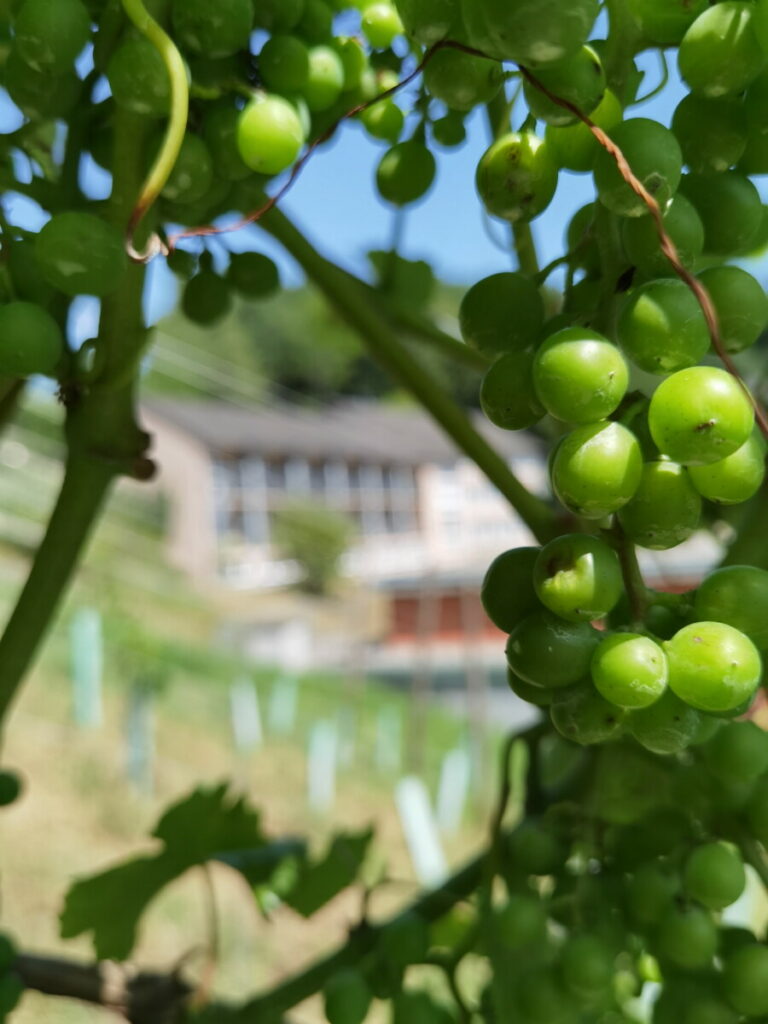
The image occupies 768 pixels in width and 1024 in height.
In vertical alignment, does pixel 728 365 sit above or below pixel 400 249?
below

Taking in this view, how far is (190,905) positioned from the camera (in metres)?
2.34

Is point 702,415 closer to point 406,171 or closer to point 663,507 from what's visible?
point 663,507

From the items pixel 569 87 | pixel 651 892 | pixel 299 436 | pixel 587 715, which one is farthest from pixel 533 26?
pixel 299 436

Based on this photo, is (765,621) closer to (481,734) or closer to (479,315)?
(479,315)

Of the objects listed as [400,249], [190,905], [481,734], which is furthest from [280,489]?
[400,249]

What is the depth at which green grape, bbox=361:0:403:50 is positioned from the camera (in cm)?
32

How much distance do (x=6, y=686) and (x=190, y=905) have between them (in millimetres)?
2167

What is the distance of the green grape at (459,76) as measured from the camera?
0.24 m

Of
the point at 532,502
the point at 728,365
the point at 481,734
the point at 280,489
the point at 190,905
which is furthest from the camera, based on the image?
the point at 280,489

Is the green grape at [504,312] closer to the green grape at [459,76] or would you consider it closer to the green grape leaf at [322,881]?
the green grape at [459,76]

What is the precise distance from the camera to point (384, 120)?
33 cm

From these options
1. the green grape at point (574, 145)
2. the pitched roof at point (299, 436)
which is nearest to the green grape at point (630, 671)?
the green grape at point (574, 145)

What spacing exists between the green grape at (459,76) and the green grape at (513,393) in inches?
2.3

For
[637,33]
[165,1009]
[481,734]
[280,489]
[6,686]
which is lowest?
[165,1009]
